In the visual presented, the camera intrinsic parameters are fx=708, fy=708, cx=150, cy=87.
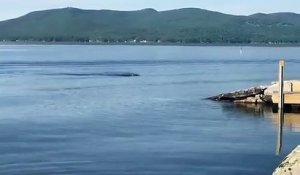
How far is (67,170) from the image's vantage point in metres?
27.8

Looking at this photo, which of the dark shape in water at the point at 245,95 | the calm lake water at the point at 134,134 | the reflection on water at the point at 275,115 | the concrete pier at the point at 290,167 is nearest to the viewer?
the concrete pier at the point at 290,167

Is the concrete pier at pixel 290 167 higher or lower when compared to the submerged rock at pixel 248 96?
higher

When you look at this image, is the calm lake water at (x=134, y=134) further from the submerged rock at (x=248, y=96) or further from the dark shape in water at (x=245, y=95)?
the submerged rock at (x=248, y=96)

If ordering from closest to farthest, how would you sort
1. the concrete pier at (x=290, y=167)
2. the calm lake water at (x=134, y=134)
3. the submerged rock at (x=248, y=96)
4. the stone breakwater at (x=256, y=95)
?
1. the concrete pier at (x=290, y=167)
2. the calm lake water at (x=134, y=134)
3. the stone breakwater at (x=256, y=95)
4. the submerged rock at (x=248, y=96)

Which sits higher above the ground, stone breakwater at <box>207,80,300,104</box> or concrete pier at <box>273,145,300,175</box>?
concrete pier at <box>273,145,300,175</box>

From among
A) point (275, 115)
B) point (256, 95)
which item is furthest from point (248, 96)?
point (275, 115)

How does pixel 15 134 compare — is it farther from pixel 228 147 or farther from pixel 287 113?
pixel 287 113

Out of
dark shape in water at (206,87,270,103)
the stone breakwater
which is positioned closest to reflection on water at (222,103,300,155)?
the stone breakwater

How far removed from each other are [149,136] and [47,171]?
10378mm

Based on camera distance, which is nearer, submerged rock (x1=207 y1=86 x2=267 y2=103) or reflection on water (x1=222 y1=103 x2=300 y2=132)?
reflection on water (x1=222 y1=103 x2=300 y2=132)

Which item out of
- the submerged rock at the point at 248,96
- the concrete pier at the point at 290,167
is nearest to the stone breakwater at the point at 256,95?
the submerged rock at the point at 248,96

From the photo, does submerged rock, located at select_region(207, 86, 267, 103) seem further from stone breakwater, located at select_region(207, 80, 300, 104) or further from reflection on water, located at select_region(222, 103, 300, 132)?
reflection on water, located at select_region(222, 103, 300, 132)

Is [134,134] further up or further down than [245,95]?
further up

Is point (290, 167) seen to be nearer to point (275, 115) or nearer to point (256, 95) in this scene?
point (275, 115)
